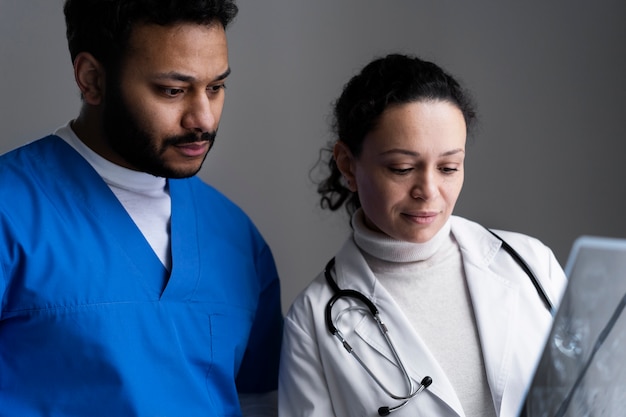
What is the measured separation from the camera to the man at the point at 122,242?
133 centimetres

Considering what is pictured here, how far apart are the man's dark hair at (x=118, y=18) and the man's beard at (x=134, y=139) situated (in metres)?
0.07

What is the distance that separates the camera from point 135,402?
134cm

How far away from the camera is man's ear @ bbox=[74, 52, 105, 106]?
4.67 ft

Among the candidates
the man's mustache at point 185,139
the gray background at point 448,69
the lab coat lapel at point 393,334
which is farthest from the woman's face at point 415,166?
the gray background at point 448,69

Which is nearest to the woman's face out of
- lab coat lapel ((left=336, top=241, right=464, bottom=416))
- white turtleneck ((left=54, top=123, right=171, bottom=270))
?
lab coat lapel ((left=336, top=241, right=464, bottom=416))

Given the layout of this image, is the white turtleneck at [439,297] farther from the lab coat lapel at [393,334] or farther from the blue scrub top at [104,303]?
the blue scrub top at [104,303]

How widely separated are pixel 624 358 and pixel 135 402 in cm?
91

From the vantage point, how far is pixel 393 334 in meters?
1.33

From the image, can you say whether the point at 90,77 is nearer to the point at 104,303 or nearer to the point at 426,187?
the point at 104,303

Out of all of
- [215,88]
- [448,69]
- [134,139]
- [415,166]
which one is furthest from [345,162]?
[448,69]

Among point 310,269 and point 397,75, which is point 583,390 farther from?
point 310,269

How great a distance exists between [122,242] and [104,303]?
0.41 feet

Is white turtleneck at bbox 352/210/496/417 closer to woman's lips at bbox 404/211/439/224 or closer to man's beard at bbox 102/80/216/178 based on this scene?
woman's lips at bbox 404/211/439/224

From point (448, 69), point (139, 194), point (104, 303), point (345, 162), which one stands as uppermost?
point (448, 69)
